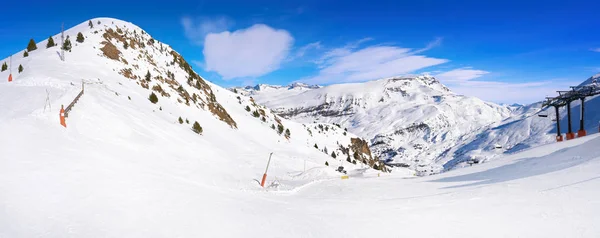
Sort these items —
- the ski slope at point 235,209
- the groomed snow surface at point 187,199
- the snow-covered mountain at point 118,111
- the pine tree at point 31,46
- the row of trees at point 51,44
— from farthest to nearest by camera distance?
the pine tree at point 31,46 → the row of trees at point 51,44 → the snow-covered mountain at point 118,111 → the groomed snow surface at point 187,199 → the ski slope at point 235,209

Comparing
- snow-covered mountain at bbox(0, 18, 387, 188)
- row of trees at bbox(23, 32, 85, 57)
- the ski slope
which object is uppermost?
row of trees at bbox(23, 32, 85, 57)

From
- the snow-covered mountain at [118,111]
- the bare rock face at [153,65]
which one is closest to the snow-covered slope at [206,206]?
the snow-covered mountain at [118,111]

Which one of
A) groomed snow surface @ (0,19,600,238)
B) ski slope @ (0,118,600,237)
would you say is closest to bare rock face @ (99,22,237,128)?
groomed snow surface @ (0,19,600,238)

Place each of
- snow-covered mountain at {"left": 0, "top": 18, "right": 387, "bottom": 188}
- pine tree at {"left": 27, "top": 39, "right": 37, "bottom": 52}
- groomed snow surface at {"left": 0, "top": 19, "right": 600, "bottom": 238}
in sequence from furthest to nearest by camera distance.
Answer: pine tree at {"left": 27, "top": 39, "right": 37, "bottom": 52}, snow-covered mountain at {"left": 0, "top": 18, "right": 387, "bottom": 188}, groomed snow surface at {"left": 0, "top": 19, "right": 600, "bottom": 238}

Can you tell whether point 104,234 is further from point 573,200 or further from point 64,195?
point 573,200

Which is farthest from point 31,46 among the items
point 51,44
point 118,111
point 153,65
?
point 118,111

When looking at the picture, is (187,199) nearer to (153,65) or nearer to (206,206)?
(206,206)

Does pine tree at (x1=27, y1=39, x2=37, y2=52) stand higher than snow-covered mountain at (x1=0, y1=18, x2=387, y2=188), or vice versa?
pine tree at (x1=27, y1=39, x2=37, y2=52)

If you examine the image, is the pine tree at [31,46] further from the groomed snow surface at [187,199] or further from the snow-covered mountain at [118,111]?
the groomed snow surface at [187,199]

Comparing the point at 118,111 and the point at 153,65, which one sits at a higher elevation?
the point at 153,65

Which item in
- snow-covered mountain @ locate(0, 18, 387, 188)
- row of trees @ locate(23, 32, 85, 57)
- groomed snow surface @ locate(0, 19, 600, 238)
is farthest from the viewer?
row of trees @ locate(23, 32, 85, 57)

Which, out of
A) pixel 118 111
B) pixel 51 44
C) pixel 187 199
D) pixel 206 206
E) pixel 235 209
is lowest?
pixel 235 209

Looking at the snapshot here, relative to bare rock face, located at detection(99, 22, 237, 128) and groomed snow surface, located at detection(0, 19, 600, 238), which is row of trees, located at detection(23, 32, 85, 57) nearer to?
bare rock face, located at detection(99, 22, 237, 128)

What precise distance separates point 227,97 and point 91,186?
82.6 meters
